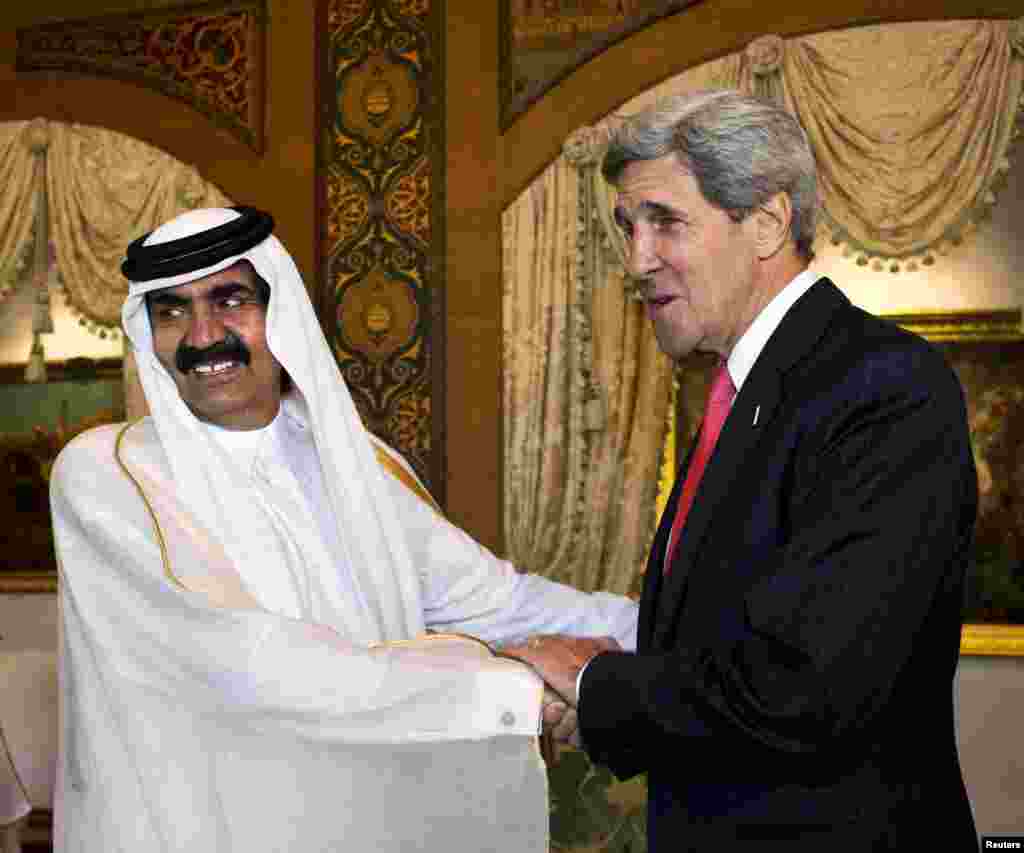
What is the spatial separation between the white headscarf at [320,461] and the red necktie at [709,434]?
3.04ft

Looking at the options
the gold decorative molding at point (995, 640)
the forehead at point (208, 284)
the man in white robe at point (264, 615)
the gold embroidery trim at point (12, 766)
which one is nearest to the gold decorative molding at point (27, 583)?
the gold embroidery trim at point (12, 766)

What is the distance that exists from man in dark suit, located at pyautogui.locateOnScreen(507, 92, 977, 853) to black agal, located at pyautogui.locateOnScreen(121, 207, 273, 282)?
1.13 metres

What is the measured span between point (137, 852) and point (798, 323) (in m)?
1.55

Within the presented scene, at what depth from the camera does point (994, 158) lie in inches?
213

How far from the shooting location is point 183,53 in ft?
21.7

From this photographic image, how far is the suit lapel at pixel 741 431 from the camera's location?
190 centimetres

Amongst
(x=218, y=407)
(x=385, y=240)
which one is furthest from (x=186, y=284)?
(x=385, y=240)

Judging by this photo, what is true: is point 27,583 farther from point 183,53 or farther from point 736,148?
point 736,148

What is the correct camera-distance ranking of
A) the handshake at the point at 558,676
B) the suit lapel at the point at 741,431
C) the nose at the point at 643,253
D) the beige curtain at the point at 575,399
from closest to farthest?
the suit lapel at the point at 741,431
the nose at the point at 643,253
the handshake at the point at 558,676
the beige curtain at the point at 575,399

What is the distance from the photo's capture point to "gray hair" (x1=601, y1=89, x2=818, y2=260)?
2.00 meters

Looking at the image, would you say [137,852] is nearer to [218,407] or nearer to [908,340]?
[218,407]

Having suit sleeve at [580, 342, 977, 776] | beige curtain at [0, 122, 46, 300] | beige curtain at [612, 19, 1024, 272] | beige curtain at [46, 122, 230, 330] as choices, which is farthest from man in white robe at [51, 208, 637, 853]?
beige curtain at [0, 122, 46, 300]

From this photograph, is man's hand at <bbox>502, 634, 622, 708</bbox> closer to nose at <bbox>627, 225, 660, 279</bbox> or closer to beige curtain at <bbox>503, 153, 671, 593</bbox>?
nose at <bbox>627, 225, 660, 279</bbox>

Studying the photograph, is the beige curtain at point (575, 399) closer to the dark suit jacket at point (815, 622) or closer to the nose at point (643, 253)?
the nose at point (643, 253)
